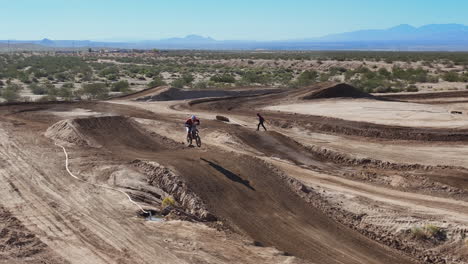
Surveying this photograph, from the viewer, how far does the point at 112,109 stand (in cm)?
4003

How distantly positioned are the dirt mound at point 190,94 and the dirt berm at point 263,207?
2293 cm

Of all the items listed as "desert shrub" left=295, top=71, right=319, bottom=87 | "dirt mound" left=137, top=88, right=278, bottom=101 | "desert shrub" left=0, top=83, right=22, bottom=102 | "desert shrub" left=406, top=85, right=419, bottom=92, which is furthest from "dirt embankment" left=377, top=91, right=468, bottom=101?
"desert shrub" left=0, top=83, right=22, bottom=102

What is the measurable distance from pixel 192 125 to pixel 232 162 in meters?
4.76

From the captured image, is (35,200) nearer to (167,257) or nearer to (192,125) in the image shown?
(167,257)

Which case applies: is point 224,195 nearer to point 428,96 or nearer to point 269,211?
point 269,211

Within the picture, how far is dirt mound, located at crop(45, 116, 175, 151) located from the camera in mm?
27602

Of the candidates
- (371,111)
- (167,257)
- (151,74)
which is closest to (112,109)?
(371,111)

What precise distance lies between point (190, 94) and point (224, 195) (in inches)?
1305

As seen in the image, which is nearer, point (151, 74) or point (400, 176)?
point (400, 176)

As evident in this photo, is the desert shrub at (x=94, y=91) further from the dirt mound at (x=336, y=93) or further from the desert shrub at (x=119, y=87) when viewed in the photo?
the dirt mound at (x=336, y=93)

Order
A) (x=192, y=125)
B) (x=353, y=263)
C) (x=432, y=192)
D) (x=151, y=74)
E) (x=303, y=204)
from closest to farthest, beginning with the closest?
Answer: 1. (x=353, y=263)
2. (x=303, y=204)
3. (x=432, y=192)
4. (x=192, y=125)
5. (x=151, y=74)

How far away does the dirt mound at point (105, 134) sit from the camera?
1087 inches

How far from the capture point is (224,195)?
63.0ft

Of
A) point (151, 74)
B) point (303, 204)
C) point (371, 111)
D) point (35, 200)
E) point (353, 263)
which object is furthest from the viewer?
point (151, 74)
